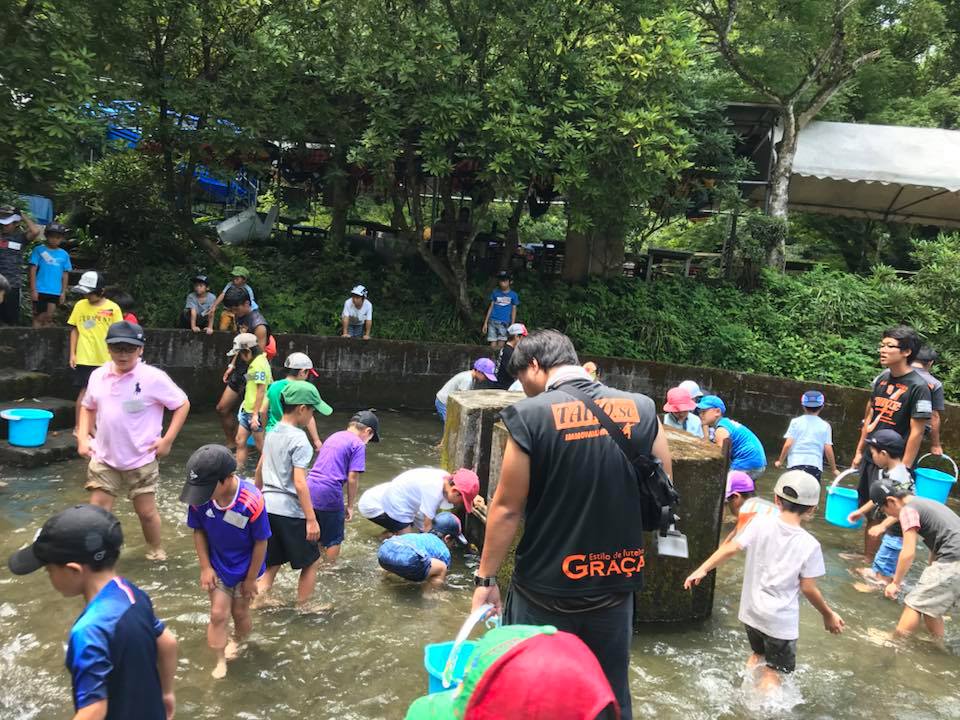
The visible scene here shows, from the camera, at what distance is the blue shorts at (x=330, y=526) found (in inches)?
220

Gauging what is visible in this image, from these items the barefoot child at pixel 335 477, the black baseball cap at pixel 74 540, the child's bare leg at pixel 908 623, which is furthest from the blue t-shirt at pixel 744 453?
the black baseball cap at pixel 74 540

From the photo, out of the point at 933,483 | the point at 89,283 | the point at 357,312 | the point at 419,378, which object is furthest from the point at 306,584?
the point at 357,312

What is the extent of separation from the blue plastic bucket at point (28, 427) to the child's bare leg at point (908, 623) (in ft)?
26.8

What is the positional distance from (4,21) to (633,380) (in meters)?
10.6

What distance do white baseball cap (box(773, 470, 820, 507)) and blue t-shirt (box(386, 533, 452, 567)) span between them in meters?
2.65

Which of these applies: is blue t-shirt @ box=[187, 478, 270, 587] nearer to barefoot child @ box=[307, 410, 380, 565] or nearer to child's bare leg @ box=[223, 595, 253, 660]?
child's bare leg @ box=[223, 595, 253, 660]

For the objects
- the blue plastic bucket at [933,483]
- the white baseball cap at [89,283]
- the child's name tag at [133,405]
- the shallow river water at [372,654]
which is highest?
the white baseball cap at [89,283]

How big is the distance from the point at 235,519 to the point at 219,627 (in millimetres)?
763

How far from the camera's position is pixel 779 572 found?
455 centimetres

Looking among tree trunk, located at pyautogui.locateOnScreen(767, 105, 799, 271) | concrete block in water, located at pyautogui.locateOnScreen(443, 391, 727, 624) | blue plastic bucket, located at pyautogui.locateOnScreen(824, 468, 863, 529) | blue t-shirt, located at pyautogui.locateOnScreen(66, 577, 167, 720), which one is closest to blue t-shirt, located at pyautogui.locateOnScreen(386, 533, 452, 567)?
concrete block in water, located at pyautogui.locateOnScreen(443, 391, 727, 624)

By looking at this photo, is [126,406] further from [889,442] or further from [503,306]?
[503,306]

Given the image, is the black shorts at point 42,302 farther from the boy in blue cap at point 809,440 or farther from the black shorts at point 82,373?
the boy in blue cap at point 809,440

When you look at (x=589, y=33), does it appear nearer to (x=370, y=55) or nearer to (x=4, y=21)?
(x=370, y=55)

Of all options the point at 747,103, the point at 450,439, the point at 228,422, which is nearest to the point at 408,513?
the point at 450,439
